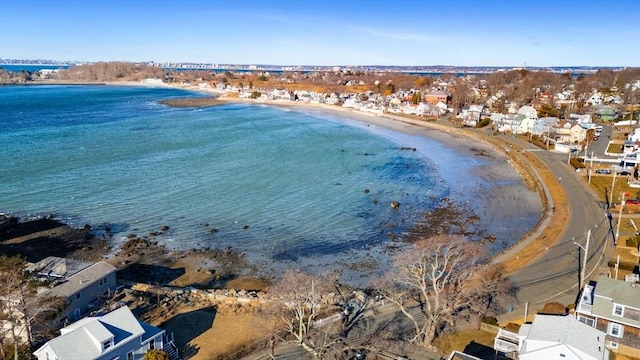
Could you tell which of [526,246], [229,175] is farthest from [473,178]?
[229,175]

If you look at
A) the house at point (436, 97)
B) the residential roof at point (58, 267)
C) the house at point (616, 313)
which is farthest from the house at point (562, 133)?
the residential roof at point (58, 267)

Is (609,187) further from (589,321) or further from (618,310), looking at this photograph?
(589,321)

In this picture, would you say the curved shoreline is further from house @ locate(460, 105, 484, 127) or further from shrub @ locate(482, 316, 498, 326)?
shrub @ locate(482, 316, 498, 326)

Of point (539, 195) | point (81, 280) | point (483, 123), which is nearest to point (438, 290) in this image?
A: point (81, 280)

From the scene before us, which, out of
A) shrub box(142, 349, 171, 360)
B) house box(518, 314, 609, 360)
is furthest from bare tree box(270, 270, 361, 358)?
house box(518, 314, 609, 360)

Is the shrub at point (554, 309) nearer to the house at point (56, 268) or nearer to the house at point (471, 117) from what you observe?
the house at point (56, 268)

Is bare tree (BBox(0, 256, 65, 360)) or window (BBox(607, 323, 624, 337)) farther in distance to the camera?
window (BBox(607, 323, 624, 337))

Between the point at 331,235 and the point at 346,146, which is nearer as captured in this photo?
the point at 331,235

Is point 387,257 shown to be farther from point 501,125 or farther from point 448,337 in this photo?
point 501,125
